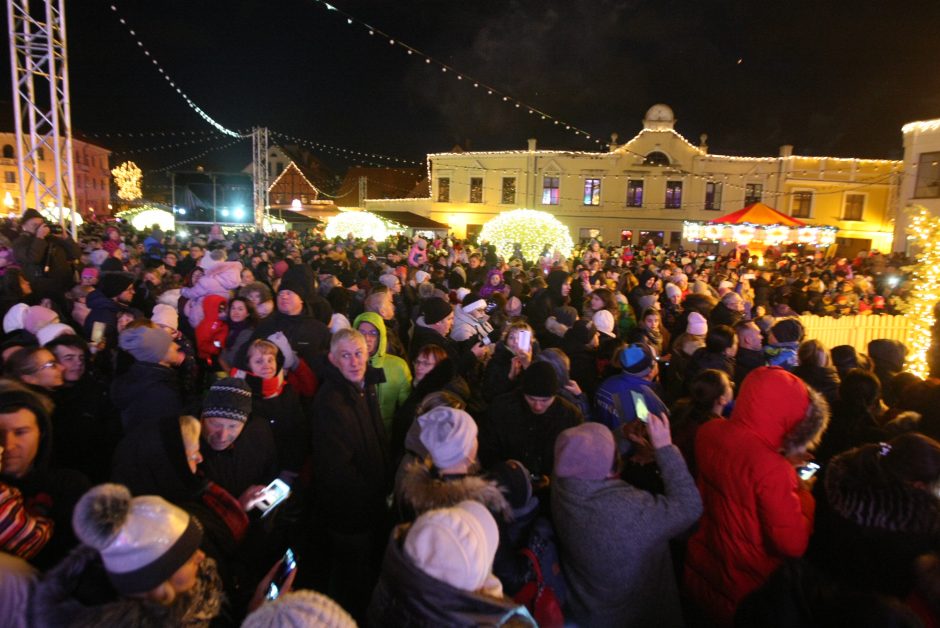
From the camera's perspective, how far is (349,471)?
3.11 metres

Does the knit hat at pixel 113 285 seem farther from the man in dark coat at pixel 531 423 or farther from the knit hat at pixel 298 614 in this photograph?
the knit hat at pixel 298 614

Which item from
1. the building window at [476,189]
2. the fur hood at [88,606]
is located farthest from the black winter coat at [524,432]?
the building window at [476,189]

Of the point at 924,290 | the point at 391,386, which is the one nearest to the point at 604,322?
the point at 391,386

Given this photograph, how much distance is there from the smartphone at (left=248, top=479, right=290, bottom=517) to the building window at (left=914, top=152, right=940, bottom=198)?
2884cm

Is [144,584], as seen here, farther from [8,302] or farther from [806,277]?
[806,277]

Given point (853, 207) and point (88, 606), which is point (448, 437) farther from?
point (853, 207)

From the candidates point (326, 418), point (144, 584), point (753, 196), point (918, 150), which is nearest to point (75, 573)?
point (144, 584)

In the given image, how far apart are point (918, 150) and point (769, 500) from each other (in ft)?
92.2

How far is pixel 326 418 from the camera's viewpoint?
3164mm

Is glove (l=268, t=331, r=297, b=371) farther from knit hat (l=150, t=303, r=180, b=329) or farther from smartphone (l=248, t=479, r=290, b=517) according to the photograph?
smartphone (l=248, t=479, r=290, b=517)

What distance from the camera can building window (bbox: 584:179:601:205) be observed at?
32.2 m

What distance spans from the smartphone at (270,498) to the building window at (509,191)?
3098 cm

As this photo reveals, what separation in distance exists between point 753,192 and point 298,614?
3516 centimetres

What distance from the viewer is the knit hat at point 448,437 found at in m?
2.35
